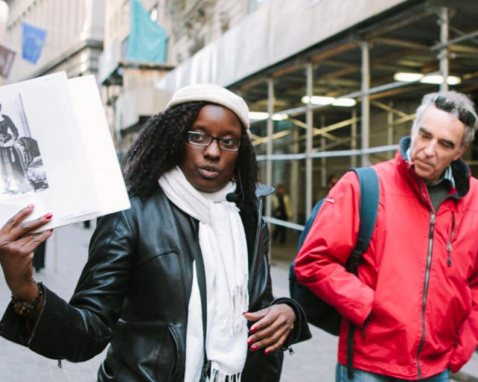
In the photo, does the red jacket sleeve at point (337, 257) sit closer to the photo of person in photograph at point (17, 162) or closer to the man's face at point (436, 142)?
the man's face at point (436, 142)

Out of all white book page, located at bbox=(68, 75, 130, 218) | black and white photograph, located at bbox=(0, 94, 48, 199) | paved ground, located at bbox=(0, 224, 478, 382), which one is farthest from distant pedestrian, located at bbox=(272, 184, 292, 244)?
black and white photograph, located at bbox=(0, 94, 48, 199)

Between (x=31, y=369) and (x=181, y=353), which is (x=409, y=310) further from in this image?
(x=31, y=369)

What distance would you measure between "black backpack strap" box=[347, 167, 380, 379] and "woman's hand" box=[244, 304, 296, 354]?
627mm

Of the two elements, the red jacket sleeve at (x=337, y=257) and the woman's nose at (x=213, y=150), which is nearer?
the woman's nose at (x=213, y=150)

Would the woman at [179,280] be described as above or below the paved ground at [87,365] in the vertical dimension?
above

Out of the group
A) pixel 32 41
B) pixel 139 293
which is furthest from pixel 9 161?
pixel 32 41

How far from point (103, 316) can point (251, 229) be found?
2.08 ft

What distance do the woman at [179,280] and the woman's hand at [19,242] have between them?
0.10 m

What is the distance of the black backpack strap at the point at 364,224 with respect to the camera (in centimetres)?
264

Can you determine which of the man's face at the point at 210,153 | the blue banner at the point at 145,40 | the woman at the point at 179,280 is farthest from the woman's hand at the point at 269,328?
the blue banner at the point at 145,40

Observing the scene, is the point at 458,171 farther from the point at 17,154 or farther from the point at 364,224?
the point at 17,154

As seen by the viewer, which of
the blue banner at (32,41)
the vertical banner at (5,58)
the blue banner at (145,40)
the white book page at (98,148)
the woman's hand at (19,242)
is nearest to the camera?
the woman's hand at (19,242)

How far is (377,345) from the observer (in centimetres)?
261

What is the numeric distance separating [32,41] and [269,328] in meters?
25.7
